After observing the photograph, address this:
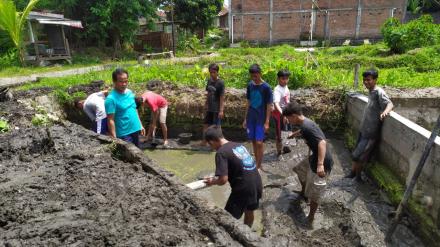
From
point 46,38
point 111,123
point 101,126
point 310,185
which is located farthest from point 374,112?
point 46,38

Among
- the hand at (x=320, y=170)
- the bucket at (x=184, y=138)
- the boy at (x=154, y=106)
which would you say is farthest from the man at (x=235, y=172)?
the bucket at (x=184, y=138)

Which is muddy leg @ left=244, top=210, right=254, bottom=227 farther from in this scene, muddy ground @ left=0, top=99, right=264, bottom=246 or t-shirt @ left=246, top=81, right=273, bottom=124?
t-shirt @ left=246, top=81, right=273, bottom=124

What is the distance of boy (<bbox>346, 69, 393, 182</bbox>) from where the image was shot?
16.7ft

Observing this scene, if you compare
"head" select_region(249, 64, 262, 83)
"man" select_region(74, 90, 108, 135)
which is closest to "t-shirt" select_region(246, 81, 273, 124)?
"head" select_region(249, 64, 262, 83)

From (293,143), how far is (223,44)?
24.1 metres

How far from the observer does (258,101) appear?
559 cm

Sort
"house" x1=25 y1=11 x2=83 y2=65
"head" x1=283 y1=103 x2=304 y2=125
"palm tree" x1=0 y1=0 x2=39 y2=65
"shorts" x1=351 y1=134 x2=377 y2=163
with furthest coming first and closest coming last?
Result: "house" x1=25 y1=11 x2=83 y2=65, "palm tree" x1=0 y1=0 x2=39 y2=65, "shorts" x1=351 y1=134 x2=377 y2=163, "head" x1=283 y1=103 x2=304 y2=125

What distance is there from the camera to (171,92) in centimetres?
892

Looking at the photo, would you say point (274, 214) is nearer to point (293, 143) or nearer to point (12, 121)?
point (293, 143)

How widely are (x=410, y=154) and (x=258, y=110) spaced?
2.36 m

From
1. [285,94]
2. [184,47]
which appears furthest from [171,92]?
[184,47]

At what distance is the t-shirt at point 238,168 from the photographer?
3.32 meters

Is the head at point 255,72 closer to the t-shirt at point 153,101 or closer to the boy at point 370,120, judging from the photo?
the boy at point 370,120

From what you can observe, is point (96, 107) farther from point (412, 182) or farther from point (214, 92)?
point (412, 182)
